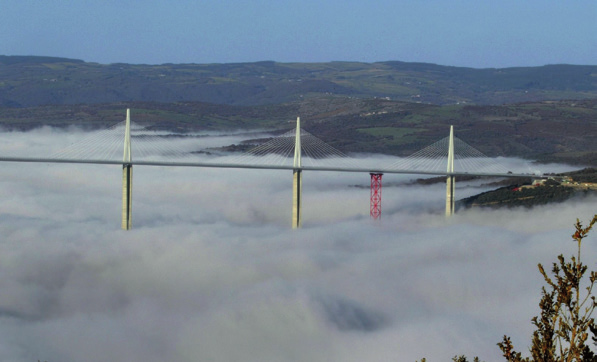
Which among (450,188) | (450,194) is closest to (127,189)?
(450,188)

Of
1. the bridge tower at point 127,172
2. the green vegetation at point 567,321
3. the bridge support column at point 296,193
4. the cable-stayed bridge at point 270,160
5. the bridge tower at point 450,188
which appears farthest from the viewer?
the bridge tower at point 450,188

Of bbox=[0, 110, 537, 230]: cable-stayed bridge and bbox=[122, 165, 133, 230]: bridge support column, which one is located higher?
bbox=[0, 110, 537, 230]: cable-stayed bridge

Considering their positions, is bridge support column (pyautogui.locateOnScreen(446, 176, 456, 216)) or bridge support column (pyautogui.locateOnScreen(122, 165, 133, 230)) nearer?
bridge support column (pyautogui.locateOnScreen(122, 165, 133, 230))

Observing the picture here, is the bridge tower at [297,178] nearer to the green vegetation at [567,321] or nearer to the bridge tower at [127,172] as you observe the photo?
the bridge tower at [127,172]

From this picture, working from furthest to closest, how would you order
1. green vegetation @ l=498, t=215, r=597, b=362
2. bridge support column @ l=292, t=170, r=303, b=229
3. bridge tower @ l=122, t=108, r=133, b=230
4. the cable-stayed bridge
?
bridge support column @ l=292, t=170, r=303, b=229 < the cable-stayed bridge < bridge tower @ l=122, t=108, r=133, b=230 < green vegetation @ l=498, t=215, r=597, b=362

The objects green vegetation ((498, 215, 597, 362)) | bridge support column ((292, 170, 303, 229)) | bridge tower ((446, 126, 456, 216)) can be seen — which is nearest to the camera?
green vegetation ((498, 215, 597, 362))

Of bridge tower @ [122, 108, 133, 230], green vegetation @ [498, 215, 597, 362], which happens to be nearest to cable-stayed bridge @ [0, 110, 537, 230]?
bridge tower @ [122, 108, 133, 230]

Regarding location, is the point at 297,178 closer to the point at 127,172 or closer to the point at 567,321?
the point at 127,172

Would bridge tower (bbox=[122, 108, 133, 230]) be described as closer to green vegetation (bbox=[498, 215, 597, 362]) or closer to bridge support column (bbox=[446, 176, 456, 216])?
bridge support column (bbox=[446, 176, 456, 216])

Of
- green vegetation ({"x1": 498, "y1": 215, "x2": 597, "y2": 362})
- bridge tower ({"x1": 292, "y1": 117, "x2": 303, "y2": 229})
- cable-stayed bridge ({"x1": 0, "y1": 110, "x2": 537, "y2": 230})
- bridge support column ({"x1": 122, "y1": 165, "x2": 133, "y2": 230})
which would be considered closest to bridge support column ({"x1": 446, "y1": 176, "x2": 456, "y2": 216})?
cable-stayed bridge ({"x1": 0, "y1": 110, "x2": 537, "y2": 230})

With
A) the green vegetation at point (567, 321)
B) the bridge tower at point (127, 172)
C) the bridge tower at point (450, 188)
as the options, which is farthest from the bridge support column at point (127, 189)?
the green vegetation at point (567, 321)
